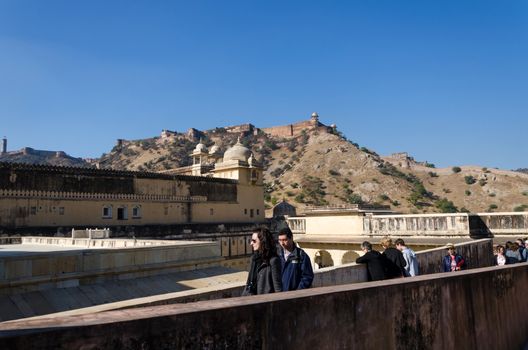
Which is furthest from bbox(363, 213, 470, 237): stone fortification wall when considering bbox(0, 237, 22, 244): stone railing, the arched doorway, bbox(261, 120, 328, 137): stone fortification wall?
bbox(261, 120, 328, 137): stone fortification wall

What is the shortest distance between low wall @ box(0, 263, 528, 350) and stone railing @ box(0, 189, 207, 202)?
80.2ft

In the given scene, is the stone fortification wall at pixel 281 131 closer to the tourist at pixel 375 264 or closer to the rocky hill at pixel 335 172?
the rocky hill at pixel 335 172

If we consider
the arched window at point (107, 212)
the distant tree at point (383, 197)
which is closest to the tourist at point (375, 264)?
the arched window at point (107, 212)

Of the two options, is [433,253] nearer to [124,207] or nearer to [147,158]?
[124,207]

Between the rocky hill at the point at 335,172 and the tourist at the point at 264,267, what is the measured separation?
201 feet

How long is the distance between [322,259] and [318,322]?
23.5m

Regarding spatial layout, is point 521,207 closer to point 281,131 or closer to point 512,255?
point 281,131

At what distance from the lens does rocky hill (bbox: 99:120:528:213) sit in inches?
2901

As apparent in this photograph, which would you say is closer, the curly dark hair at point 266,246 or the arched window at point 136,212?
the curly dark hair at point 266,246

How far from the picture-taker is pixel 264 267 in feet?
14.7

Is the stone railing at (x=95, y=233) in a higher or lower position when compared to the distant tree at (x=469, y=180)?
lower

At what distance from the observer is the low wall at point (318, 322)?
2271mm

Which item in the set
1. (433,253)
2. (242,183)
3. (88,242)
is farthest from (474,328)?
(242,183)

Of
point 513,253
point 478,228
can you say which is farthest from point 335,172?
point 513,253
